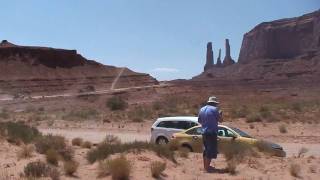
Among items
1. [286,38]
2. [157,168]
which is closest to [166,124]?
[157,168]

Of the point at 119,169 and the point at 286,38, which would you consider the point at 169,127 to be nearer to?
the point at 119,169

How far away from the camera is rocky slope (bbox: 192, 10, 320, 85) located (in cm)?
13116

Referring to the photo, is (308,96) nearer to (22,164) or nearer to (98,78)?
(98,78)

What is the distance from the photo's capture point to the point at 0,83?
305 feet

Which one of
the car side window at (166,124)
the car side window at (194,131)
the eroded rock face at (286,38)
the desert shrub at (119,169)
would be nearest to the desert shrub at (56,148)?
the desert shrub at (119,169)

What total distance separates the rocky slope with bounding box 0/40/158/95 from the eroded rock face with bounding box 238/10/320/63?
57.2 m

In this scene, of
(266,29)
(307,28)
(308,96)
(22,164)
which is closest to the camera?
(22,164)

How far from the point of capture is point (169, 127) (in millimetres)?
22422

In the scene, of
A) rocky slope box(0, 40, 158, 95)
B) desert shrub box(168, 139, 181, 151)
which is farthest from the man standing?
rocky slope box(0, 40, 158, 95)

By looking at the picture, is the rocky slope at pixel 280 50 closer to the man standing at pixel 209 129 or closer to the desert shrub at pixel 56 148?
the desert shrub at pixel 56 148

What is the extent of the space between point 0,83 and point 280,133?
69735 mm

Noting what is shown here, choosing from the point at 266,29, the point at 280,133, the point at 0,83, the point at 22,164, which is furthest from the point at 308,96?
the point at 266,29

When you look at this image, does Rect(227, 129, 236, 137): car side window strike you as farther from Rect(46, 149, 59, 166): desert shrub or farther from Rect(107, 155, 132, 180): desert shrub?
Rect(107, 155, 132, 180): desert shrub

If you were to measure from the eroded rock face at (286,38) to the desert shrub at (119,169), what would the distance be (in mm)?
145372
